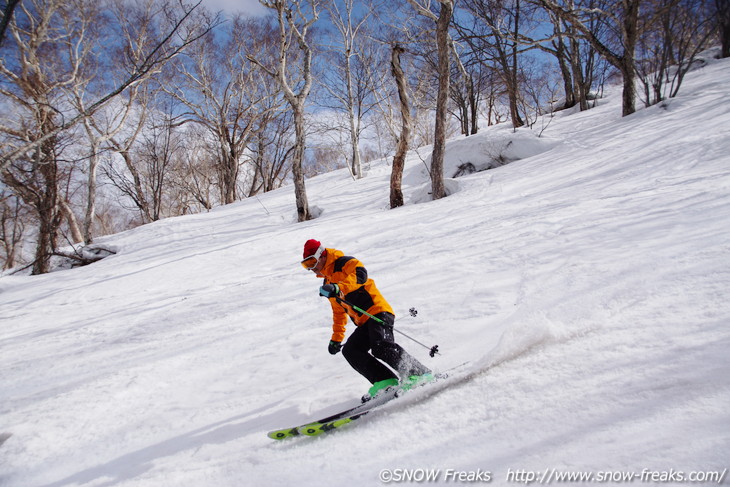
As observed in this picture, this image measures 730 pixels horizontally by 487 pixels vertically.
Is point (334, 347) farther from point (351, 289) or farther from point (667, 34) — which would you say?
point (667, 34)

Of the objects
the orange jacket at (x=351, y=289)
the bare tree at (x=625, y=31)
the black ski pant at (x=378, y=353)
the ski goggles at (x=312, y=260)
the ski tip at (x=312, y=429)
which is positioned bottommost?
the ski tip at (x=312, y=429)

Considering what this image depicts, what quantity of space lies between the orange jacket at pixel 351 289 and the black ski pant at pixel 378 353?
0.27 ft

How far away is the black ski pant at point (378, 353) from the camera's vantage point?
2611mm

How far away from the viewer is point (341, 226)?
26.4 feet

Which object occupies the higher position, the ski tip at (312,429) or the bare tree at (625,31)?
the bare tree at (625,31)

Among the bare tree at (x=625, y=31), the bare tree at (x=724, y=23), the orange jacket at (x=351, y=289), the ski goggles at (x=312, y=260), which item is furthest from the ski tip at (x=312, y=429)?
the bare tree at (x=724, y=23)

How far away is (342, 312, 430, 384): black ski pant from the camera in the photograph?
2611 mm

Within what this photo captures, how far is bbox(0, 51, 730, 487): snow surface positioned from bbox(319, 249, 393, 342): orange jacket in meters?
0.65

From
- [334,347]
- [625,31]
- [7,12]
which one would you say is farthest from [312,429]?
[625,31]

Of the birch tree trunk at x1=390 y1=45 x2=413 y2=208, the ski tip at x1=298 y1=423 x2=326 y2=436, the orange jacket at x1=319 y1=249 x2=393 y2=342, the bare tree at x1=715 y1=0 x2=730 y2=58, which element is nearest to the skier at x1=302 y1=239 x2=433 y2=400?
the orange jacket at x1=319 y1=249 x2=393 y2=342

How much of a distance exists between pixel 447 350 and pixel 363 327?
88 cm

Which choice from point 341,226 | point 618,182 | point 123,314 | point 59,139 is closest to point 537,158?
point 618,182

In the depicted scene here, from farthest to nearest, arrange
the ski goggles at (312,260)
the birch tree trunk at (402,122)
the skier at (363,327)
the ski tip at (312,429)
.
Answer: the birch tree trunk at (402,122) < the ski goggles at (312,260) < the skier at (363,327) < the ski tip at (312,429)

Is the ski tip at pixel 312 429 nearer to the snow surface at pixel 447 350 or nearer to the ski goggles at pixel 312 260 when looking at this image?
the snow surface at pixel 447 350
